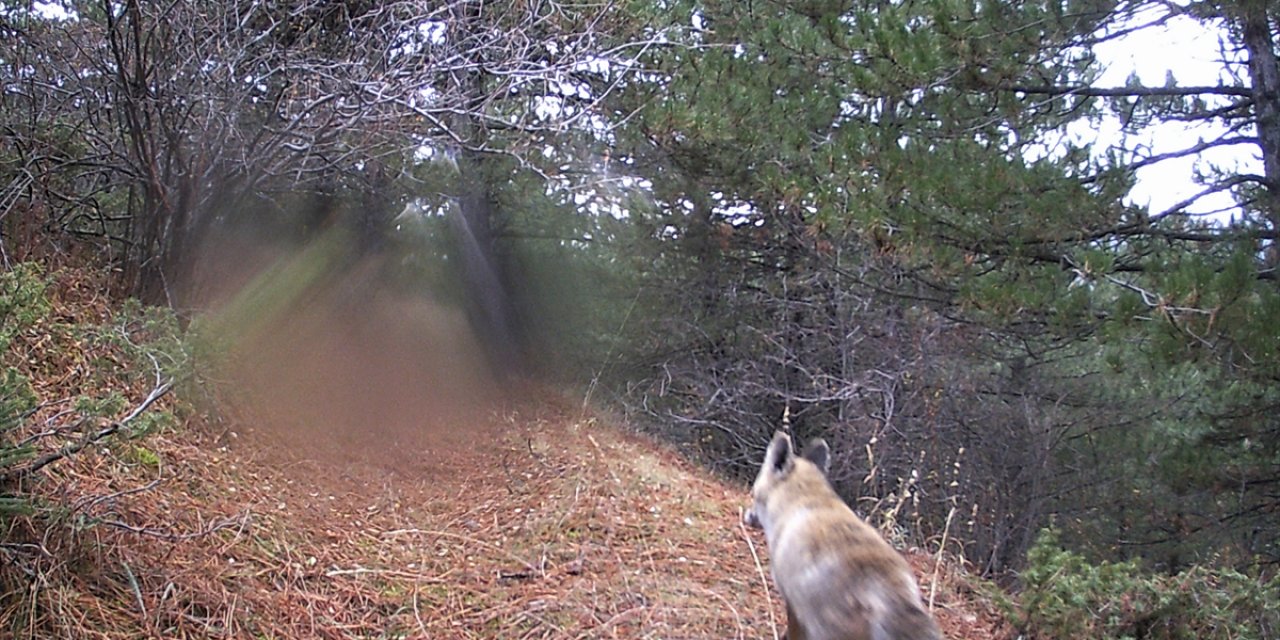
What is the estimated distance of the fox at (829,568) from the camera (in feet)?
9.02

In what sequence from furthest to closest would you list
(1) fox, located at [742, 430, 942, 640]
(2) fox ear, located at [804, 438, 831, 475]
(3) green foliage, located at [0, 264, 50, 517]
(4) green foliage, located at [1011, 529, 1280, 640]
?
(4) green foliage, located at [1011, 529, 1280, 640], (2) fox ear, located at [804, 438, 831, 475], (3) green foliage, located at [0, 264, 50, 517], (1) fox, located at [742, 430, 942, 640]

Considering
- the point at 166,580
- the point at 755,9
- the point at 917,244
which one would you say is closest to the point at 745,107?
the point at 755,9

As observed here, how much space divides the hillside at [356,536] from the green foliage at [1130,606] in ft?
1.31

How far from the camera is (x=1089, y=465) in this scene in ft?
39.3

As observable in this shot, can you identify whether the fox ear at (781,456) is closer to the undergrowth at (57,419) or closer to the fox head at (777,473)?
the fox head at (777,473)

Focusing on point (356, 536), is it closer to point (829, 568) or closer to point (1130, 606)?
point (829, 568)

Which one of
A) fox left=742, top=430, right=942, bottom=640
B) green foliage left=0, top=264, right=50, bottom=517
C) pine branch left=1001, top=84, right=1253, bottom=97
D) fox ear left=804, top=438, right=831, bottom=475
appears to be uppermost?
pine branch left=1001, top=84, right=1253, bottom=97

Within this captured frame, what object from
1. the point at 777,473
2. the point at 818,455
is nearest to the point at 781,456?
the point at 777,473

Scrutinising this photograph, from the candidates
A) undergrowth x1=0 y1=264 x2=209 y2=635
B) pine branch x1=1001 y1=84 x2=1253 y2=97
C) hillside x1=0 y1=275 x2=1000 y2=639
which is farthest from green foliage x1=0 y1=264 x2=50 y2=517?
pine branch x1=1001 y1=84 x2=1253 y2=97

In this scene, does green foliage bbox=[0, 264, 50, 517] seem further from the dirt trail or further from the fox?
the fox

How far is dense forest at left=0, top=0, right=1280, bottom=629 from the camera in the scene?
6.38 m

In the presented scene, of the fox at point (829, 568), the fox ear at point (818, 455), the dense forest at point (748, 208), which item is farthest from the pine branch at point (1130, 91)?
the fox at point (829, 568)

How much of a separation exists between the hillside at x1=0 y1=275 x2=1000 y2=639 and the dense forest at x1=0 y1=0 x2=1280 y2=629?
4.21 feet

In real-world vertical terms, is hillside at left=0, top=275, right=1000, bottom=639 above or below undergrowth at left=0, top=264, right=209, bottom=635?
below
